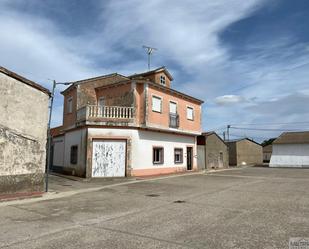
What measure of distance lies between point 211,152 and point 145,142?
37.5ft

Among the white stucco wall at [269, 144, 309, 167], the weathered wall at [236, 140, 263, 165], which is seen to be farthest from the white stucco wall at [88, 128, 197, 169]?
the weathered wall at [236, 140, 263, 165]

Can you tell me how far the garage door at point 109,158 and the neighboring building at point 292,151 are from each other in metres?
27.1

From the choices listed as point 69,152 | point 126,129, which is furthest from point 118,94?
point 69,152

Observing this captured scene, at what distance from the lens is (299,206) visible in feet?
30.6

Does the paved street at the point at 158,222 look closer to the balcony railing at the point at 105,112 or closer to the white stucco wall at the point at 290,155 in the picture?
the balcony railing at the point at 105,112

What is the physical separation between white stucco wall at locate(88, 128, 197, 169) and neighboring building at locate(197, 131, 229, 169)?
13.7ft

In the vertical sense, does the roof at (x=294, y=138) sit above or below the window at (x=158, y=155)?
above

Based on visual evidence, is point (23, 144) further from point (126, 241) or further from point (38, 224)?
point (126, 241)

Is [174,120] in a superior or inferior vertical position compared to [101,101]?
inferior

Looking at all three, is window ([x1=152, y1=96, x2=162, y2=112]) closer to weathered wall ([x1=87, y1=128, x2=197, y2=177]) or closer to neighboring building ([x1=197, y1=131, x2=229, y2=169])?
weathered wall ([x1=87, y1=128, x2=197, y2=177])

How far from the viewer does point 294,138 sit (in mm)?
41281

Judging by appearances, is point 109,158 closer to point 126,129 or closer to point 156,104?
point 126,129

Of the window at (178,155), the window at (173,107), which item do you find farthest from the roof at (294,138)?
the window at (173,107)

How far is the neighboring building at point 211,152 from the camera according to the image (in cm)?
2912
